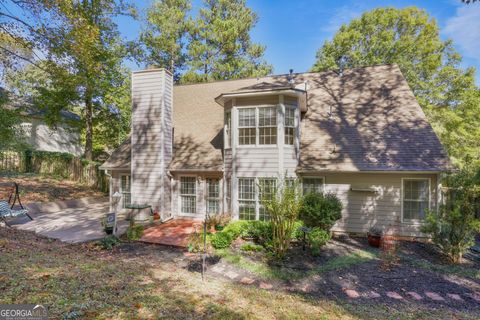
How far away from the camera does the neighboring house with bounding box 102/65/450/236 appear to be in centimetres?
998

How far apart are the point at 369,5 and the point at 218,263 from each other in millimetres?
28677

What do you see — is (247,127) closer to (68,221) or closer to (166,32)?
(68,221)

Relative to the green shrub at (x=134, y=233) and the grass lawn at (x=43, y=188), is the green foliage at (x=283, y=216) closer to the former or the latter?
the green shrub at (x=134, y=233)

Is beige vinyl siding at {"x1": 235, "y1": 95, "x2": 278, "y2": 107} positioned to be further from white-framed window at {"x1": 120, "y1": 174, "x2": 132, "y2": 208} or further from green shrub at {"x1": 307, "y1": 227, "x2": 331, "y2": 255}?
white-framed window at {"x1": 120, "y1": 174, "x2": 132, "y2": 208}

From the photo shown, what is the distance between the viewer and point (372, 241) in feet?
30.5

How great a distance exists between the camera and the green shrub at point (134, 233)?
9.23 m

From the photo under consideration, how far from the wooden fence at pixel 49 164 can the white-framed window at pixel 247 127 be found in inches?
513

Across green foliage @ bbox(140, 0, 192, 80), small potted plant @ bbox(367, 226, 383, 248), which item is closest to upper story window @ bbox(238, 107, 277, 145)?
small potted plant @ bbox(367, 226, 383, 248)

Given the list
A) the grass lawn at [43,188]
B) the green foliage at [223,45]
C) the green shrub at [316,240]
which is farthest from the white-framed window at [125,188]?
the green foliage at [223,45]

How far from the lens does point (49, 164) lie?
19.5 m

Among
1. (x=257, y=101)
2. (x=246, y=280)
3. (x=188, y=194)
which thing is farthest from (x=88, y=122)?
(x=246, y=280)

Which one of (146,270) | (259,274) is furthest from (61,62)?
(259,274)

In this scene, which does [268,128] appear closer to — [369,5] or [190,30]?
[190,30]

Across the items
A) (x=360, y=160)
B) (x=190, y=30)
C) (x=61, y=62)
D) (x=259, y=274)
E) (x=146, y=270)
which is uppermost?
(x=190, y=30)
